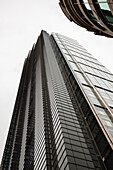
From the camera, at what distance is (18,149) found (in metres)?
84.9

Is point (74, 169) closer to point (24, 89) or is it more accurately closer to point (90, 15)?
point (90, 15)

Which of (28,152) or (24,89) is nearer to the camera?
(28,152)

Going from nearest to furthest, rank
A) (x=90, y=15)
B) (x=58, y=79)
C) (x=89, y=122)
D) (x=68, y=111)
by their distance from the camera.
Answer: (x=90, y=15) → (x=89, y=122) → (x=68, y=111) → (x=58, y=79)

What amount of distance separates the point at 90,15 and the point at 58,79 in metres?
35.7

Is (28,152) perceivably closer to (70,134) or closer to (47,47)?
(70,134)

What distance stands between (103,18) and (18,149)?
250ft

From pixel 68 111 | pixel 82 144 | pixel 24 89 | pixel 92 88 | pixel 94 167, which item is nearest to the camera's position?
pixel 94 167

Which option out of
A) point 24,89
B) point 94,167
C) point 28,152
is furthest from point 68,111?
point 24,89

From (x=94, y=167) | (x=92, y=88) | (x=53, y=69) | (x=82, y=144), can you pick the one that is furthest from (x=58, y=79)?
(x=94, y=167)

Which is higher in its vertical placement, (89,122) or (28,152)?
(28,152)

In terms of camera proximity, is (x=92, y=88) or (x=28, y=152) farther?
(x=28, y=152)

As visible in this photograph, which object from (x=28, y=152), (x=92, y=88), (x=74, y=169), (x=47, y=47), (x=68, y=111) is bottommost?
(x=74, y=169)

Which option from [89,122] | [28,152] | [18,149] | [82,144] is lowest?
[89,122]

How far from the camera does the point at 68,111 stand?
4116cm
